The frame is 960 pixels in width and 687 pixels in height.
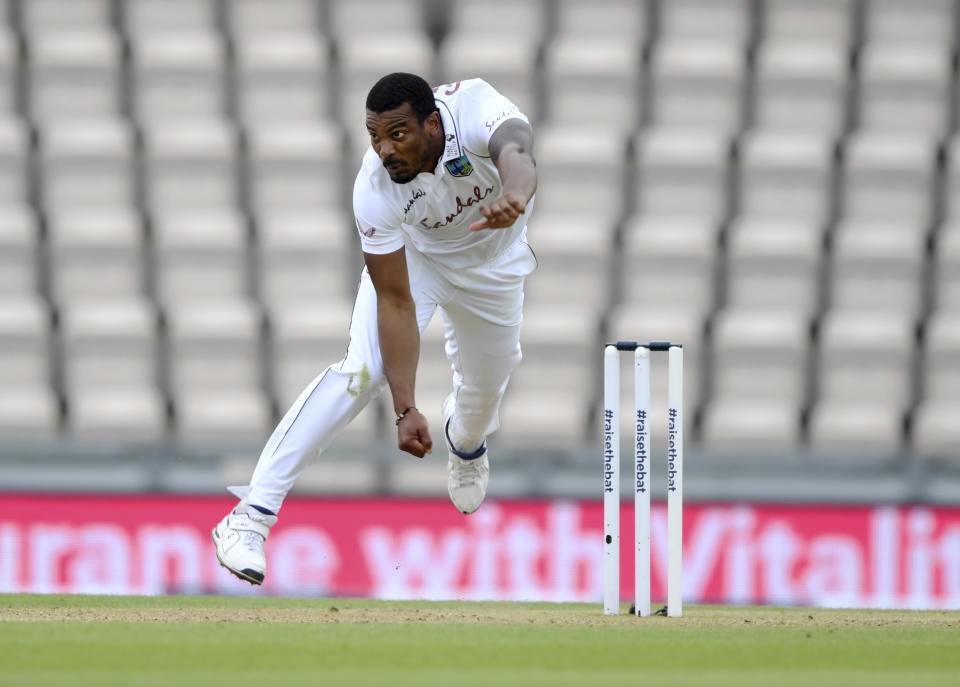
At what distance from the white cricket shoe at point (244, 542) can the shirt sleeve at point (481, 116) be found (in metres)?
1.27

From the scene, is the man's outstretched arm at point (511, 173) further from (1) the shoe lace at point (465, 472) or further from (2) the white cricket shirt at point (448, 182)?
(1) the shoe lace at point (465, 472)

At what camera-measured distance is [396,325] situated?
14.6 ft

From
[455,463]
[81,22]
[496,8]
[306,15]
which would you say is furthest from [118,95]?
[455,463]

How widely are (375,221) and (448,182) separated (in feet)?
0.82

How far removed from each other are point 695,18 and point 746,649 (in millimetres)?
6655

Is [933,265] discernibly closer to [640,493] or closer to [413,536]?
[413,536]

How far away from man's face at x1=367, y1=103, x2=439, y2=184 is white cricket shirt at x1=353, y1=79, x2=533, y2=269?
9 cm

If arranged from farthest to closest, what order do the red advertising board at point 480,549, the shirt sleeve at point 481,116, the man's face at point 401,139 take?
the red advertising board at point 480,549 → the shirt sleeve at point 481,116 → the man's face at point 401,139

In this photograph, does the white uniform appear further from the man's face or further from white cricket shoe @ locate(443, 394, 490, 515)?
white cricket shoe @ locate(443, 394, 490, 515)

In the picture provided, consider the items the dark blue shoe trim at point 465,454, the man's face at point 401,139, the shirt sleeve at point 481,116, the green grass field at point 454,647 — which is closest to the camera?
the green grass field at point 454,647

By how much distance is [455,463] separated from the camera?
5430 millimetres

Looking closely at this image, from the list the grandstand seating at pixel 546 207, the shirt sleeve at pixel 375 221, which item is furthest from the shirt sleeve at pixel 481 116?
the grandstand seating at pixel 546 207

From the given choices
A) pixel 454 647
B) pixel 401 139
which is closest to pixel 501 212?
pixel 401 139

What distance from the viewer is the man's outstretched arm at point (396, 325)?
4.44m
